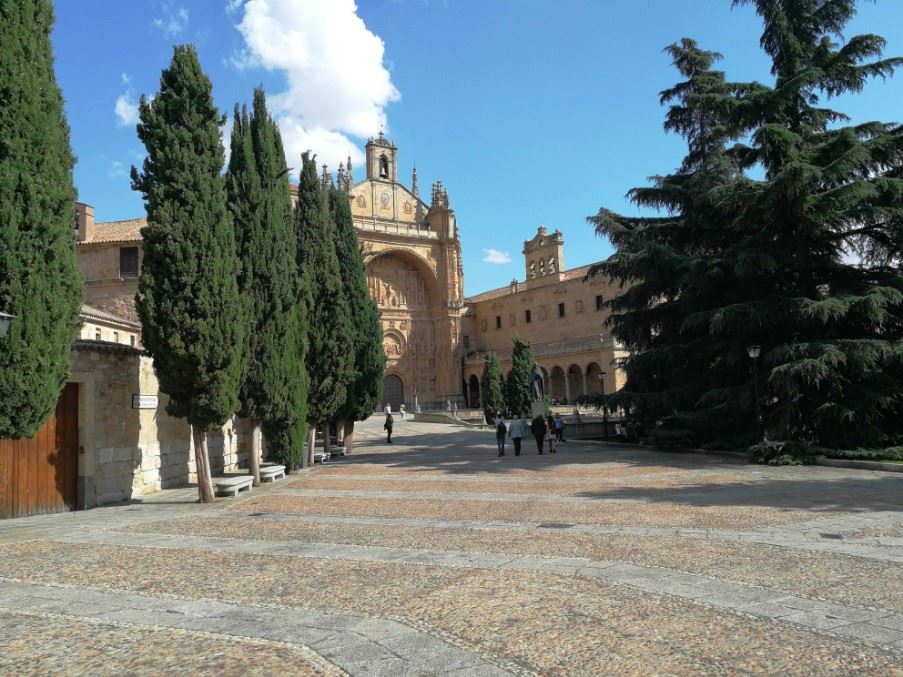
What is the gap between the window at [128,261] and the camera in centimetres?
3025

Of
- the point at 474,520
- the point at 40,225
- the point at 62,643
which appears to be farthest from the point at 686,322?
the point at 62,643

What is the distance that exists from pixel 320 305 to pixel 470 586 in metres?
12.9

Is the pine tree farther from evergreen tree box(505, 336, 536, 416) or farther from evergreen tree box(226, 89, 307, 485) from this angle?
evergreen tree box(505, 336, 536, 416)

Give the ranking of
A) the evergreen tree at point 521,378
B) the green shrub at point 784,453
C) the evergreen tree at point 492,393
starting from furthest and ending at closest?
1. the evergreen tree at point 492,393
2. the evergreen tree at point 521,378
3. the green shrub at point 784,453

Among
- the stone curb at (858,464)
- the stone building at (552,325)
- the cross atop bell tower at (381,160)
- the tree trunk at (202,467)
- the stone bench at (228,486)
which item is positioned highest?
the cross atop bell tower at (381,160)

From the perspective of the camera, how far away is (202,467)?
35.3 feet

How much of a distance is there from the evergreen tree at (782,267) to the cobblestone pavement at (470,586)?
17.3 feet

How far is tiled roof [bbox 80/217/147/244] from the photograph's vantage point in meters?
30.3

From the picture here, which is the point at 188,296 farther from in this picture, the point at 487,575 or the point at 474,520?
the point at 487,575

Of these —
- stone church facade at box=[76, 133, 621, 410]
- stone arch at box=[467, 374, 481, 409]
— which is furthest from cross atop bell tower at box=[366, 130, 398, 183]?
stone arch at box=[467, 374, 481, 409]

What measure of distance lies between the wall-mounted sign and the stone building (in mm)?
31791

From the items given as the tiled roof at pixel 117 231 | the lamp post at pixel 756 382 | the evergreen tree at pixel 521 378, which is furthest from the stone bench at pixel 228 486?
the evergreen tree at pixel 521 378

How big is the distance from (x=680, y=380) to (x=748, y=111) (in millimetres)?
7616

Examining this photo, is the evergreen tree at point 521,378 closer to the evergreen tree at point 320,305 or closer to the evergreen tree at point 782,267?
the evergreen tree at point 782,267
